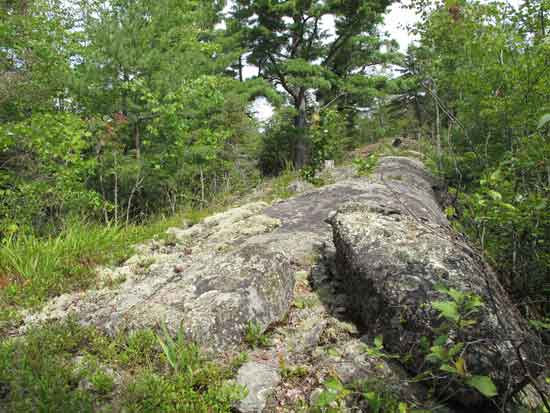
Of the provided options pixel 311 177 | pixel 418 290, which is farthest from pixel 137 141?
pixel 418 290

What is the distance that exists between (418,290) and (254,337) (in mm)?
1211

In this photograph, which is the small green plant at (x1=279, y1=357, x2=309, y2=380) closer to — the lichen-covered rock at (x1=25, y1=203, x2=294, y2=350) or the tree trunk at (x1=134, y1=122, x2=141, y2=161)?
the lichen-covered rock at (x1=25, y1=203, x2=294, y2=350)

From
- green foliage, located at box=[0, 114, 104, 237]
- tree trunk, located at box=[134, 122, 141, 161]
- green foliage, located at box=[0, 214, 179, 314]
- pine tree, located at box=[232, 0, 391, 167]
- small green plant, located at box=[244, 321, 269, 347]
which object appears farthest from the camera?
pine tree, located at box=[232, 0, 391, 167]

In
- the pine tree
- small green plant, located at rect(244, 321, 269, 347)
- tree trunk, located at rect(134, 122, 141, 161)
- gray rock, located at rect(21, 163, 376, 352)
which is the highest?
A: the pine tree

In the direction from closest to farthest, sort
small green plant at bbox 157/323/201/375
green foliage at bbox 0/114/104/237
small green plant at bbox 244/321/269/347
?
small green plant at bbox 157/323/201/375 < small green plant at bbox 244/321/269/347 < green foliage at bbox 0/114/104/237

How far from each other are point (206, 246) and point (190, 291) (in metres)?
1.72

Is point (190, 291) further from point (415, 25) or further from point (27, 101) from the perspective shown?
point (27, 101)

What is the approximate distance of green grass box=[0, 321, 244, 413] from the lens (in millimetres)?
2139

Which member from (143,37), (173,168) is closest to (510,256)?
(173,168)

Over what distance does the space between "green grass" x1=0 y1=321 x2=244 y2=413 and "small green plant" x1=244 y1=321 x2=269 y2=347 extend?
0.28 meters

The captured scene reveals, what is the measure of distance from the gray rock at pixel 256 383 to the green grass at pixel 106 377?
0.07m

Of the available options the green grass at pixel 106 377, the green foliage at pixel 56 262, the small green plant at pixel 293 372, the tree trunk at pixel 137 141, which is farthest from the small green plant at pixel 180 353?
the tree trunk at pixel 137 141

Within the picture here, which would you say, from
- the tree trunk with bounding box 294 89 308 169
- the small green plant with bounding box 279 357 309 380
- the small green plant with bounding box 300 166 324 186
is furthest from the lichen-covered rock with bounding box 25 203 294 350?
the tree trunk with bounding box 294 89 308 169

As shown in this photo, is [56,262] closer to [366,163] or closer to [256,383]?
[256,383]
